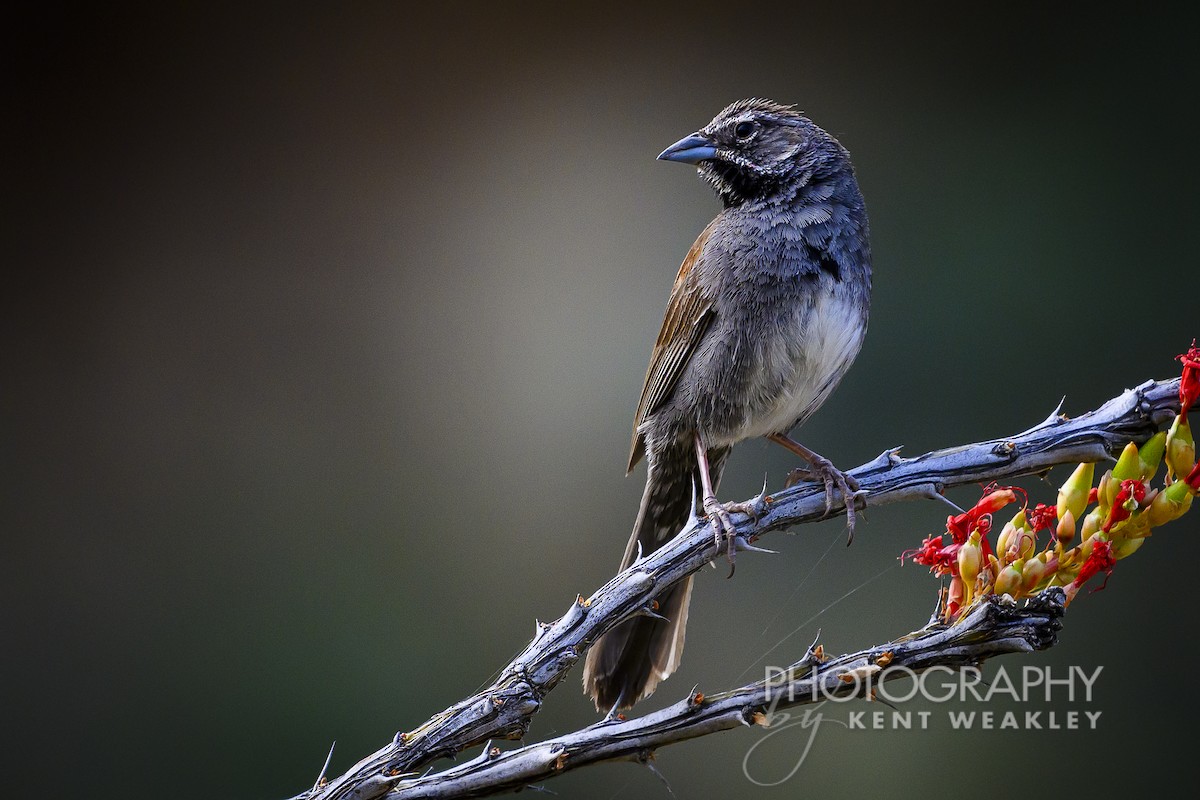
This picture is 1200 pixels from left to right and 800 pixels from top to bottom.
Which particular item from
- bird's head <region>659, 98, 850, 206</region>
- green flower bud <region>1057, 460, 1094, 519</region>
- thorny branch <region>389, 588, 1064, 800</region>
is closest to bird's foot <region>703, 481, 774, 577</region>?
thorny branch <region>389, 588, 1064, 800</region>

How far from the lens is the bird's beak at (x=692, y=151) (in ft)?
8.66

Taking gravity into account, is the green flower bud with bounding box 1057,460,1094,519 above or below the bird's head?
below

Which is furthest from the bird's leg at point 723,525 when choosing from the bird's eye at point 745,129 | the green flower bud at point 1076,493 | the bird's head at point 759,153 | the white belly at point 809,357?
the bird's eye at point 745,129

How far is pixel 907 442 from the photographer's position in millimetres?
3549

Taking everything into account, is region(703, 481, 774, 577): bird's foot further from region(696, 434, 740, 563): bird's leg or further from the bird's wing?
the bird's wing

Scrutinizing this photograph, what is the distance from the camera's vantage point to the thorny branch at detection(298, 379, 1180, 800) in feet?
5.24

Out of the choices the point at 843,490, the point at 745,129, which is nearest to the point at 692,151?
the point at 745,129

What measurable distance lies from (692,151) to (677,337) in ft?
1.61

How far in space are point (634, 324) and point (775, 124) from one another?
4.12 feet

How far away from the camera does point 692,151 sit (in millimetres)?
2650

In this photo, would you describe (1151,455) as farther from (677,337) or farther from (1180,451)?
(677,337)

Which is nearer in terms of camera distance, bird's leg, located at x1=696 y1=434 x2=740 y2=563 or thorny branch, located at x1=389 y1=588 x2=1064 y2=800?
thorny branch, located at x1=389 y1=588 x2=1064 y2=800

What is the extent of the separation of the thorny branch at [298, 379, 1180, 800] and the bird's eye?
105 centimetres

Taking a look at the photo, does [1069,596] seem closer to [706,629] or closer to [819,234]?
[819,234]
